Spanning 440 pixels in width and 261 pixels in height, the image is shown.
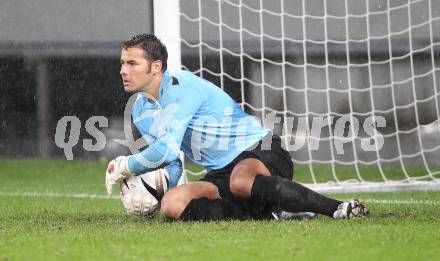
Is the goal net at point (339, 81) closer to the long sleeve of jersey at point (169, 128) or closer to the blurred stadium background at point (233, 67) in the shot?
the blurred stadium background at point (233, 67)

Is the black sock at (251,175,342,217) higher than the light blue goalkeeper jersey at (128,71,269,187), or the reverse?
the light blue goalkeeper jersey at (128,71,269,187)

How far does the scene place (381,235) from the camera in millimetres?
4684

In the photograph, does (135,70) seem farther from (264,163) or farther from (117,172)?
(264,163)

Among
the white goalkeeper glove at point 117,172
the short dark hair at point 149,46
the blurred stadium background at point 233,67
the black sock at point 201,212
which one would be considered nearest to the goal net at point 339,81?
the blurred stadium background at point 233,67

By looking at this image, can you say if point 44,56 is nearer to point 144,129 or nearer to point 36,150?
point 36,150

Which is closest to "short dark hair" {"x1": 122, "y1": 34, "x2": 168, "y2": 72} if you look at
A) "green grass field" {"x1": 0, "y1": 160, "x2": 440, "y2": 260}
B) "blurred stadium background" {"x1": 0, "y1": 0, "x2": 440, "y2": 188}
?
"green grass field" {"x1": 0, "y1": 160, "x2": 440, "y2": 260}

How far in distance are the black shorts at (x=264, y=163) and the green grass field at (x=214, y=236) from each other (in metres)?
0.27

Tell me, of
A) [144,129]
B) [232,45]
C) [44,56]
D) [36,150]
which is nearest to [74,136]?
[36,150]

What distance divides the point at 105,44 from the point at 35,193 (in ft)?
23.0

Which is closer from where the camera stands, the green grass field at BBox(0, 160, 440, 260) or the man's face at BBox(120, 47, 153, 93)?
the green grass field at BBox(0, 160, 440, 260)

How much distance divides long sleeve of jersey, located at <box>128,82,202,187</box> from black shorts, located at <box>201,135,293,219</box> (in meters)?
0.29

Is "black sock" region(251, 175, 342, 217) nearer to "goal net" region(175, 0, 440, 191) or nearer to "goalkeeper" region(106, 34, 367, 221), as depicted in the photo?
"goalkeeper" region(106, 34, 367, 221)

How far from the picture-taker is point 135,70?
5.70 meters

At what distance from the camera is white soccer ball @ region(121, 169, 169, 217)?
572cm
